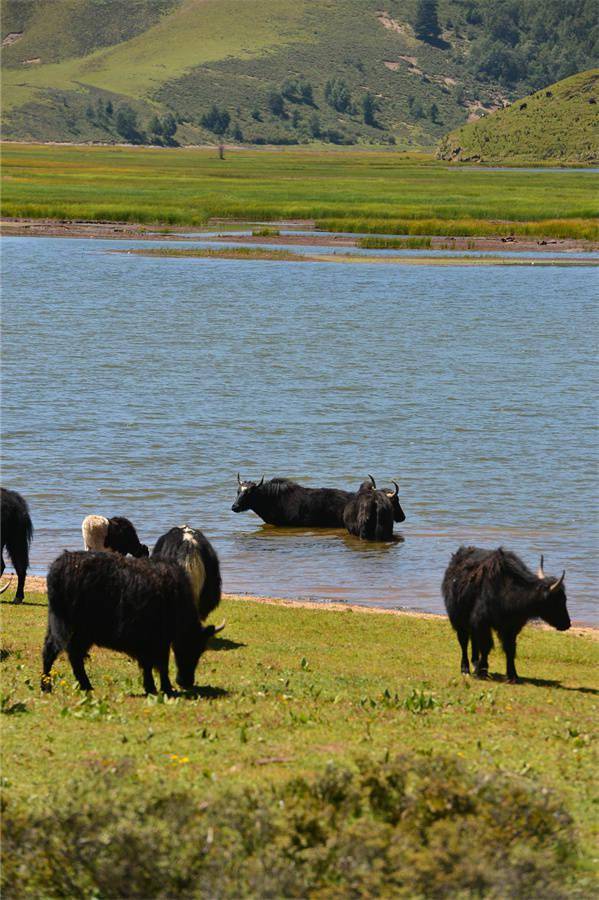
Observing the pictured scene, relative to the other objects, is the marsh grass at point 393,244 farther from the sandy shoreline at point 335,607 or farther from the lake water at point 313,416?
the sandy shoreline at point 335,607

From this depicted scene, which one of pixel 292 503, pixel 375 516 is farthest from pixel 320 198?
pixel 375 516

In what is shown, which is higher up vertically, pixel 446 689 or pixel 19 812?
pixel 19 812

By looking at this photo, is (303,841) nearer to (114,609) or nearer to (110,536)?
(114,609)

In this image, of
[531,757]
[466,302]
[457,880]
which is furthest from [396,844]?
[466,302]

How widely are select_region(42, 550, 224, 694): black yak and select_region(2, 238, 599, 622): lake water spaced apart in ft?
21.1

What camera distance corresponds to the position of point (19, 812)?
663 cm

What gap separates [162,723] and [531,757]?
2439 millimetres

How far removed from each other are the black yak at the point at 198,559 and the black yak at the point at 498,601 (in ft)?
7.52

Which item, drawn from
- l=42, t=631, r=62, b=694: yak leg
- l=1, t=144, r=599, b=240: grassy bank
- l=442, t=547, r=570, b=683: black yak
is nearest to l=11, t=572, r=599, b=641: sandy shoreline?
l=442, t=547, r=570, b=683: black yak

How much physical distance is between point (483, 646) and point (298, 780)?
16.6ft

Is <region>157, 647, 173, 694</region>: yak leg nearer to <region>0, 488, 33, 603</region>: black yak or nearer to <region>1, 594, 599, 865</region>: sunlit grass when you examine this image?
<region>1, 594, 599, 865</region>: sunlit grass

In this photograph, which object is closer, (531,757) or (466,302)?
(531,757)

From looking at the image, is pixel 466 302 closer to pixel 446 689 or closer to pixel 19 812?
pixel 446 689

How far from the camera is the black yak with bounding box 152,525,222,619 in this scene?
12.4 m
